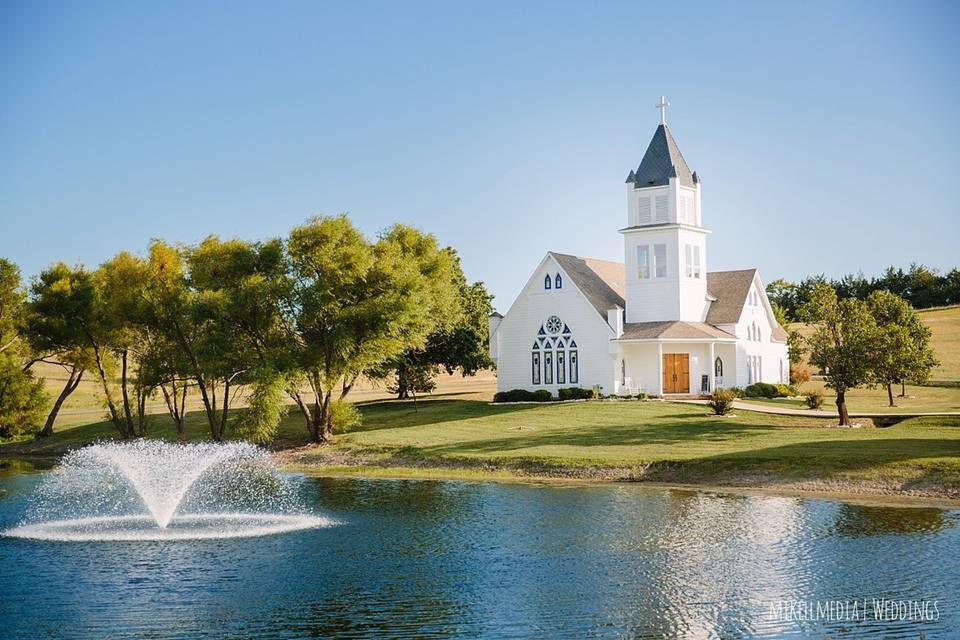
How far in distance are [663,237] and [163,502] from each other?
122 ft

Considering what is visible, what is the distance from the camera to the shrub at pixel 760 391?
57500 mm

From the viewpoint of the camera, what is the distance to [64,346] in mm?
54656

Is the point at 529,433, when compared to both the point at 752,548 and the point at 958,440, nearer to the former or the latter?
the point at 958,440

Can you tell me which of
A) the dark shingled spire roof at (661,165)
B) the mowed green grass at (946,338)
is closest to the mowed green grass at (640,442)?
the dark shingled spire roof at (661,165)

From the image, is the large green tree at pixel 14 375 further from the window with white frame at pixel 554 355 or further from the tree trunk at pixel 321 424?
the window with white frame at pixel 554 355

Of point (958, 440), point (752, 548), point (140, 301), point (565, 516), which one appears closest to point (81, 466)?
point (140, 301)

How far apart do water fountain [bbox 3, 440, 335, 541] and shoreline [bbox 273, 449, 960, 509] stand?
2493 mm

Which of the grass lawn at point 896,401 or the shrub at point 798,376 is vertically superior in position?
the shrub at point 798,376

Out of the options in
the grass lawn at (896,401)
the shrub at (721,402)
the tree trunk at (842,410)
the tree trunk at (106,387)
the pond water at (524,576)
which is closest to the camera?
the pond water at (524,576)

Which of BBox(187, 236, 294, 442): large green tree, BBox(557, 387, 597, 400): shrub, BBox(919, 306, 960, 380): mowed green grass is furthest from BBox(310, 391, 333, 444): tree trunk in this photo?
BBox(919, 306, 960, 380): mowed green grass

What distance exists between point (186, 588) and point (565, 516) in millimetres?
10808

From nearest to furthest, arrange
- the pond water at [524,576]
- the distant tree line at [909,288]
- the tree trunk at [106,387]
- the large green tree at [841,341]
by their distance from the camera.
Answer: the pond water at [524,576], the large green tree at [841,341], the tree trunk at [106,387], the distant tree line at [909,288]

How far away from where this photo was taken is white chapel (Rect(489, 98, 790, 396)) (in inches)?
2210

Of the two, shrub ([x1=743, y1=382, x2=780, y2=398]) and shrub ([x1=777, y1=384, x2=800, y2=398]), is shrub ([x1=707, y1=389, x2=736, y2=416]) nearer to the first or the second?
shrub ([x1=743, y1=382, x2=780, y2=398])
